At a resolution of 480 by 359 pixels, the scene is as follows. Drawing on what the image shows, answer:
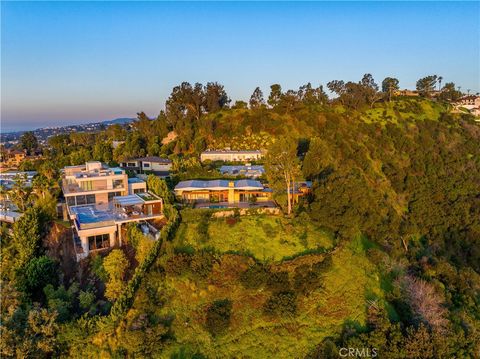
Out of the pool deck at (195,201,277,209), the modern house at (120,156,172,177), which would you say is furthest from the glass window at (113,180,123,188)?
the modern house at (120,156,172,177)

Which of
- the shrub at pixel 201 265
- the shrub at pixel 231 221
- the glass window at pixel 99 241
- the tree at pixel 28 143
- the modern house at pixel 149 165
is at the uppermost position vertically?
the tree at pixel 28 143

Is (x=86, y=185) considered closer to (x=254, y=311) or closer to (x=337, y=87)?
(x=254, y=311)

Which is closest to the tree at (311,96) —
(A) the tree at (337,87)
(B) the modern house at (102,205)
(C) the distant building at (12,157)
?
(A) the tree at (337,87)

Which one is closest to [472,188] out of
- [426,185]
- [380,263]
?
[426,185]

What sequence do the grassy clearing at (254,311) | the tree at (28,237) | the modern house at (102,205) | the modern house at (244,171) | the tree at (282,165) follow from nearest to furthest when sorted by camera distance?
the grassy clearing at (254,311) → the modern house at (102,205) → the tree at (28,237) → the tree at (282,165) → the modern house at (244,171)

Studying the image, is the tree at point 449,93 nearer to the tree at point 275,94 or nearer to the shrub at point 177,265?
the tree at point 275,94

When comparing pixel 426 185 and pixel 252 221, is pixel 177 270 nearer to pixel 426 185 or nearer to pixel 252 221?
pixel 252 221

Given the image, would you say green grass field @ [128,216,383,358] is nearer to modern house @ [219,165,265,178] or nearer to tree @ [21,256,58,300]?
tree @ [21,256,58,300]
